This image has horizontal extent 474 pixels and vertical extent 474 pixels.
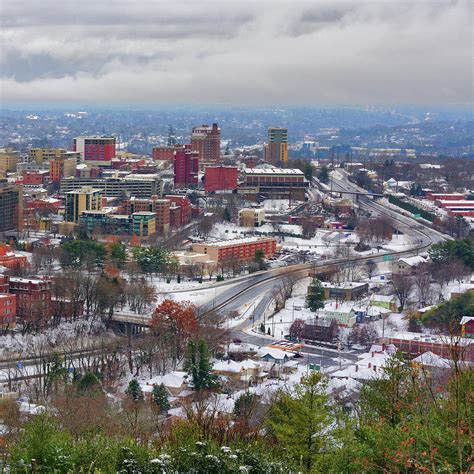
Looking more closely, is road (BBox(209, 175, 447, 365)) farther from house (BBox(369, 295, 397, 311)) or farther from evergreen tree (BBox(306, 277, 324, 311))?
house (BBox(369, 295, 397, 311))

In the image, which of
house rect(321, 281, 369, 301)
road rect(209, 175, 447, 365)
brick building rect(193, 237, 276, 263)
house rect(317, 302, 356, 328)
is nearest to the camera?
road rect(209, 175, 447, 365)

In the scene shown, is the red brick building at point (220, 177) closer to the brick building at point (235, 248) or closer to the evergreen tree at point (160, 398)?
the brick building at point (235, 248)

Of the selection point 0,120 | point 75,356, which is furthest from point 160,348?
point 0,120

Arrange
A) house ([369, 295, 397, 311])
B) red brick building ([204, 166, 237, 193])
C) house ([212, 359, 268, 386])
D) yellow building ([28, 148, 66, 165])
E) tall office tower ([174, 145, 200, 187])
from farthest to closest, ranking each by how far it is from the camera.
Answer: yellow building ([28, 148, 66, 165]) < tall office tower ([174, 145, 200, 187]) < red brick building ([204, 166, 237, 193]) < house ([369, 295, 397, 311]) < house ([212, 359, 268, 386])

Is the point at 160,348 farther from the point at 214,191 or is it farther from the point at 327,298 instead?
the point at 214,191

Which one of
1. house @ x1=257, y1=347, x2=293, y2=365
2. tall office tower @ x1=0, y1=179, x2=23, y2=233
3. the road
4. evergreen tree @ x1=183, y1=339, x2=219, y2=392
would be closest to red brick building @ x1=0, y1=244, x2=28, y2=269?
the road

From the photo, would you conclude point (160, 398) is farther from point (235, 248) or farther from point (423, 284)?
point (235, 248)
